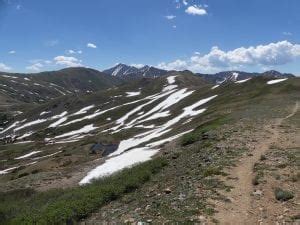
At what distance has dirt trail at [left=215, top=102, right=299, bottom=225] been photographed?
672 inches

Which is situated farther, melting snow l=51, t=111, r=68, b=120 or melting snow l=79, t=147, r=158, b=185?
melting snow l=51, t=111, r=68, b=120

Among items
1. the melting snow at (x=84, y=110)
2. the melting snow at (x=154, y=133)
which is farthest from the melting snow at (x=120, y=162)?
the melting snow at (x=84, y=110)

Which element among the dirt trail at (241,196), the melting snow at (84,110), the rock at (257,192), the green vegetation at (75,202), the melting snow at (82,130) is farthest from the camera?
the melting snow at (84,110)

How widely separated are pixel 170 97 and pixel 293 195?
142513mm

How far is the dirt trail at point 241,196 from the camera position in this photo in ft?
56.0

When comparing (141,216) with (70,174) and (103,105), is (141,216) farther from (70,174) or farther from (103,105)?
(103,105)

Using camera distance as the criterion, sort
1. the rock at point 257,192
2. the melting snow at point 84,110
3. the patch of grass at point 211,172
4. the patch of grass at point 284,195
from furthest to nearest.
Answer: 1. the melting snow at point 84,110
2. the patch of grass at point 211,172
3. the rock at point 257,192
4. the patch of grass at point 284,195

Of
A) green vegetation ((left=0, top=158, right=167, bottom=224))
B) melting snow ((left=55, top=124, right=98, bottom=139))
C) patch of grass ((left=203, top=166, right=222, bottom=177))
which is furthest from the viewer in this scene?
melting snow ((left=55, top=124, right=98, bottom=139))

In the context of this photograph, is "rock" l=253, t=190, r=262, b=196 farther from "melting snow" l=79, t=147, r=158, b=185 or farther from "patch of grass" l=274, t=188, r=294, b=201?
"melting snow" l=79, t=147, r=158, b=185

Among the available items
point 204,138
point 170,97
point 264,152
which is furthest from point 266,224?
point 170,97

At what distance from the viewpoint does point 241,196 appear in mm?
19938

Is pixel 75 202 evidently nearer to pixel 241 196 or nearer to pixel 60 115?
pixel 241 196

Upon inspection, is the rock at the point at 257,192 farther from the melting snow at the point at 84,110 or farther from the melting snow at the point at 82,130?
the melting snow at the point at 84,110

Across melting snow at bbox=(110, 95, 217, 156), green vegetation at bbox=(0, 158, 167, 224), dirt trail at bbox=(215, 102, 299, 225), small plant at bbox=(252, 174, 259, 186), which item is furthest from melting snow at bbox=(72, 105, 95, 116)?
small plant at bbox=(252, 174, 259, 186)
